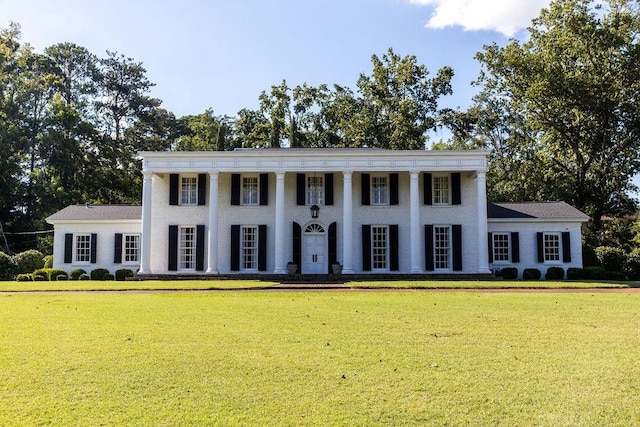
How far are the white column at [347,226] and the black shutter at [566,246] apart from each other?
1233 cm

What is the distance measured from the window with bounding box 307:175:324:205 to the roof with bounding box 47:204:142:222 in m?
10.2

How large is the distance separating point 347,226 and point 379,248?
2.52 metres

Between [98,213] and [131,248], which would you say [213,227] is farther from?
[98,213]

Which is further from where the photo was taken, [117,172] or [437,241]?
[117,172]

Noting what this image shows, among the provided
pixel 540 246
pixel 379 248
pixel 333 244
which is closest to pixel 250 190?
pixel 333 244

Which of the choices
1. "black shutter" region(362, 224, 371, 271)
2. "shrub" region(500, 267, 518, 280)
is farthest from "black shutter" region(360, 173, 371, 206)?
"shrub" region(500, 267, 518, 280)

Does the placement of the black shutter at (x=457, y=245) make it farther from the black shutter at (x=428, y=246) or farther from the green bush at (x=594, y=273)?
the green bush at (x=594, y=273)

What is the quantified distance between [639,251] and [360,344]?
3172 cm

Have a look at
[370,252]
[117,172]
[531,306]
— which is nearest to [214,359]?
[531,306]

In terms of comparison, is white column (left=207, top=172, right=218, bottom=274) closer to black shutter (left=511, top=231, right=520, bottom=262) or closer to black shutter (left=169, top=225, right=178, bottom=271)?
black shutter (left=169, top=225, right=178, bottom=271)

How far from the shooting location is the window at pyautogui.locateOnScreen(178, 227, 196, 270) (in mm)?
32656

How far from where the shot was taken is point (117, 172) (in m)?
53.5

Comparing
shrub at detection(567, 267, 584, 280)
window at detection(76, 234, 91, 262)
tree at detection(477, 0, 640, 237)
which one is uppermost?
tree at detection(477, 0, 640, 237)

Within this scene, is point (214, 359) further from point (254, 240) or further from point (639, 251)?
point (639, 251)
